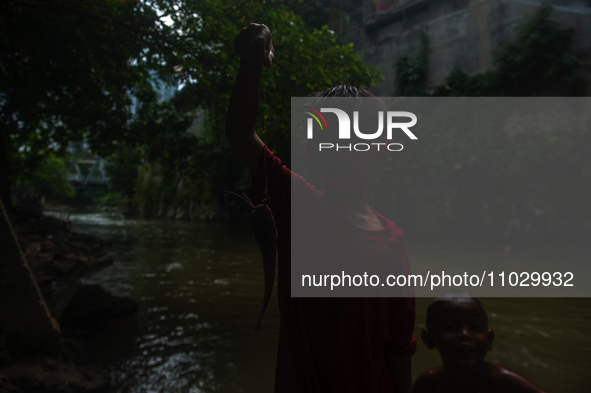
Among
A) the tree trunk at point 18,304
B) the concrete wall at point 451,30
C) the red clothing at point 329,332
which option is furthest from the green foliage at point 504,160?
the red clothing at point 329,332

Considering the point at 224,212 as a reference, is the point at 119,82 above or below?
above

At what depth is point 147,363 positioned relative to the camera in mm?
4133

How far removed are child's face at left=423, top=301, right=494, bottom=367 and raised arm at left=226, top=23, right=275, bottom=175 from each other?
1.28 meters

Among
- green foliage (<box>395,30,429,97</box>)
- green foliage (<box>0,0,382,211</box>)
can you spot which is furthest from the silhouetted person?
green foliage (<box>395,30,429,97</box>)

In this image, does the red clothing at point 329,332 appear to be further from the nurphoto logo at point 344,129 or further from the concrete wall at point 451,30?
the concrete wall at point 451,30

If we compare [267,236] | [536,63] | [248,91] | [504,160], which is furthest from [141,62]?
[536,63]

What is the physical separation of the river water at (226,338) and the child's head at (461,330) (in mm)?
2440

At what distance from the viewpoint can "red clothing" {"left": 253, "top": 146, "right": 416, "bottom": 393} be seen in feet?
3.80

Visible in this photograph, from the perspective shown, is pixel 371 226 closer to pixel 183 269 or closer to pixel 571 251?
pixel 183 269

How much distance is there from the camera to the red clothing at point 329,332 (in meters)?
1.16

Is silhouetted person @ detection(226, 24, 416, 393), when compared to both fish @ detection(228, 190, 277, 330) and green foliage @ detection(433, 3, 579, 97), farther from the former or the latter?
green foliage @ detection(433, 3, 579, 97)

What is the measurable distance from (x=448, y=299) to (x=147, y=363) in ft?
11.6

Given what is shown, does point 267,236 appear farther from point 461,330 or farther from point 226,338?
point 226,338

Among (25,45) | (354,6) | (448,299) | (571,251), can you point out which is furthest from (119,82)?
(354,6)
